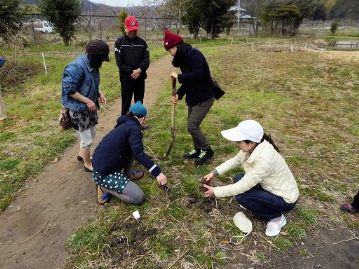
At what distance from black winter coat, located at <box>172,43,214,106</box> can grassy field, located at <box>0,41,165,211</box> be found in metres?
2.84

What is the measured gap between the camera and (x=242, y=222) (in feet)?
13.3

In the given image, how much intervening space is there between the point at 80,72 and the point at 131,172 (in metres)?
1.64

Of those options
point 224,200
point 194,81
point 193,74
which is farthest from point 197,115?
point 224,200

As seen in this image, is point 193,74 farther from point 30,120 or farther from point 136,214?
point 30,120

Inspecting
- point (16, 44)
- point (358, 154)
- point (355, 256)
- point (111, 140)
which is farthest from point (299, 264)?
point (16, 44)

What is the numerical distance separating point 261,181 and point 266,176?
13cm

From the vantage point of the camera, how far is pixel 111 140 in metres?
4.21

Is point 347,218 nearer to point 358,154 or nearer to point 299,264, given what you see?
point 299,264

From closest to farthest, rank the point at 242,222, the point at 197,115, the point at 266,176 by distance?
1. the point at 266,176
2. the point at 242,222
3. the point at 197,115

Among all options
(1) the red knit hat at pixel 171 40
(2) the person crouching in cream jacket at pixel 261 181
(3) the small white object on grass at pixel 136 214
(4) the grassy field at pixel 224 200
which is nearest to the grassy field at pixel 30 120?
(4) the grassy field at pixel 224 200

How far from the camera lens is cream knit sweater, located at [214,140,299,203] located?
3.66 meters

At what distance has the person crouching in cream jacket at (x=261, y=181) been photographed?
12.0 feet

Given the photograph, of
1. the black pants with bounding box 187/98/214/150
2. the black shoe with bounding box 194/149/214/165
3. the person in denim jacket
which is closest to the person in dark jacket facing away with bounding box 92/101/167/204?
the person in denim jacket

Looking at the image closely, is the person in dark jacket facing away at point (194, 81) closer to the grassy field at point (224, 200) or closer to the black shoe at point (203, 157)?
the black shoe at point (203, 157)
